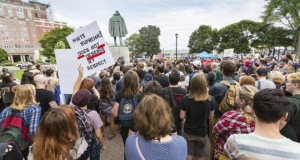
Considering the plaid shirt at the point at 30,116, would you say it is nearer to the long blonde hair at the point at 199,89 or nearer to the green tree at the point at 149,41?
the long blonde hair at the point at 199,89

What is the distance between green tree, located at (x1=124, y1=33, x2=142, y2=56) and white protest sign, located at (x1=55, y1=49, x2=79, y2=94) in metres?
62.5

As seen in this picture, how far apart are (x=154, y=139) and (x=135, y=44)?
217ft

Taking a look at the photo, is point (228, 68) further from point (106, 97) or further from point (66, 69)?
point (66, 69)

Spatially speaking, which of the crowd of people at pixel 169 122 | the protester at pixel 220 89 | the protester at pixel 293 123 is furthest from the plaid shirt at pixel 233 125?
the protester at pixel 220 89

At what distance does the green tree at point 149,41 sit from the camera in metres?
64.9

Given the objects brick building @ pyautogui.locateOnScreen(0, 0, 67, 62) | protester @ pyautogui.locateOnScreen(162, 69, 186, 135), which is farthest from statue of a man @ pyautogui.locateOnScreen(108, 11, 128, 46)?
brick building @ pyautogui.locateOnScreen(0, 0, 67, 62)

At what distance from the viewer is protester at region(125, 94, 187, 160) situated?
5.20 feet

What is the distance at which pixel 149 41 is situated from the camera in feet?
214

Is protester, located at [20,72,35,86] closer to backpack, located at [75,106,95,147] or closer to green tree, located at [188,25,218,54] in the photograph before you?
backpack, located at [75,106,95,147]

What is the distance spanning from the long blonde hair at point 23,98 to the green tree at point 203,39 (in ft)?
187

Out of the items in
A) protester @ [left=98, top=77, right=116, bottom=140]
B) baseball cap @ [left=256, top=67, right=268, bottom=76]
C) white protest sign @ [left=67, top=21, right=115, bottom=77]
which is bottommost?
protester @ [left=98, top=77, right=116, bottom=140]

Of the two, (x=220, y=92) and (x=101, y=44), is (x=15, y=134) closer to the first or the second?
(x=101, y=44)

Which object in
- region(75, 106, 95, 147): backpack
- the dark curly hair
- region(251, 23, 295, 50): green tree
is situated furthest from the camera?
region(251, 23, 295, 50): green tree

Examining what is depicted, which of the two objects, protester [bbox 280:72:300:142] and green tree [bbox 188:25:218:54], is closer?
protester [bbox 280:72:300:142]
